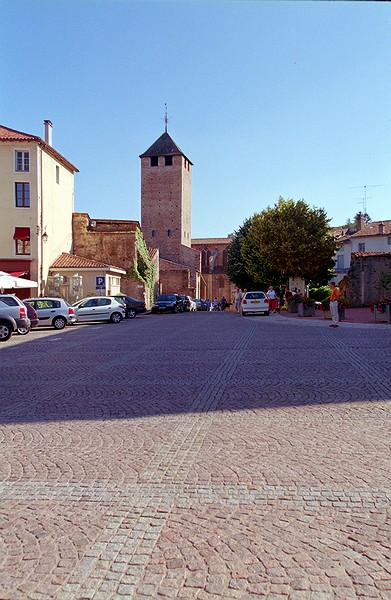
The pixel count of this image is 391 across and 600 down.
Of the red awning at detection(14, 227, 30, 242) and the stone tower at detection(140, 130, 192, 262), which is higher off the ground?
the stone tower at detection(140, 130, 192, 262)

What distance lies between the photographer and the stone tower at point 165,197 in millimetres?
81938

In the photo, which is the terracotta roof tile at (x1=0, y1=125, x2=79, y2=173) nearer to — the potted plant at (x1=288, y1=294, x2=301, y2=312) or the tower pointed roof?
the potted plant at (x1=288, y1=294, x2=301, y2=312)

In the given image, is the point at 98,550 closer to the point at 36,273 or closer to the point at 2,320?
the point at 2,320

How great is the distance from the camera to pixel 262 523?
4234 millimetres

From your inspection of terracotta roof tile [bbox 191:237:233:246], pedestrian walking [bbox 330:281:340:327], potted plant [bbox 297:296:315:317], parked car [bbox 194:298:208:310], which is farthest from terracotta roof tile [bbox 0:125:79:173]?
terracotta roof tile [bbox 191:237:233:246]

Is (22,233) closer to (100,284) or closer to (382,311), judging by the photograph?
(100,284)

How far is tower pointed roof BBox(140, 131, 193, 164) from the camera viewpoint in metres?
83.6

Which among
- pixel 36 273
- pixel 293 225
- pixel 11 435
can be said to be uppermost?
pixel 293 225

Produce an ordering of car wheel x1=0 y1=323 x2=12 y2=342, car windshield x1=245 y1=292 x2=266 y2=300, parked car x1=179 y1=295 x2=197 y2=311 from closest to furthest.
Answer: car wheel x1=0 y1=323 x2=12 y2=342
car windshield x1=245 y1=292 x2=266 y2=300
parked car x1=179 y1=295 x2=197 y2=311

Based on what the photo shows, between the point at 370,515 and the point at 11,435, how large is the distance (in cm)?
414

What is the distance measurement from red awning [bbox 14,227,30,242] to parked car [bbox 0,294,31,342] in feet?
58.8

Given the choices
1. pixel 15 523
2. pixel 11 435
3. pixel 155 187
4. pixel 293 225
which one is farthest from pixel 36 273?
pixel 155 187

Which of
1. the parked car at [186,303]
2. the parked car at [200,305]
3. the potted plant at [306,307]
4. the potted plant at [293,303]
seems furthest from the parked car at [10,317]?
the parked car at [200,305]

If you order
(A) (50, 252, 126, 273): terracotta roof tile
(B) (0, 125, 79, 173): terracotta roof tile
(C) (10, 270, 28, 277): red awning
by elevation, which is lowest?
(C) (10, 270, 28, 277): red awning
